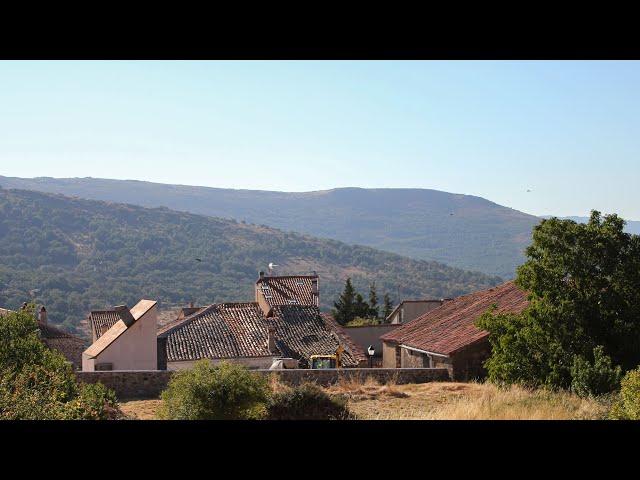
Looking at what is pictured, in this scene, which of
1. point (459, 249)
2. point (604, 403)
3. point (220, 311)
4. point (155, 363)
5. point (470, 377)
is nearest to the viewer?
point (604, 403)

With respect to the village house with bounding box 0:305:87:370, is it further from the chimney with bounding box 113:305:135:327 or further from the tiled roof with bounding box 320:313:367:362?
the tiled roof with bounding box 320:313:367:362

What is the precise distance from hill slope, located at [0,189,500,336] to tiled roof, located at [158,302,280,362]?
29506 millimetres

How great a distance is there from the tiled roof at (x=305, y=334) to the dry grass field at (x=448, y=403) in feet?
33.8

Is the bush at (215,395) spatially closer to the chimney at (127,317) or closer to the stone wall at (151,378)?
the stone wall at (151,378)

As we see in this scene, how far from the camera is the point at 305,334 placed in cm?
2869

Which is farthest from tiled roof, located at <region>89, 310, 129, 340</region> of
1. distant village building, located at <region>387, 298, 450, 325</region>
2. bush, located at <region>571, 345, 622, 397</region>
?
bush, located at <region>571, 345, 622, 397</region>

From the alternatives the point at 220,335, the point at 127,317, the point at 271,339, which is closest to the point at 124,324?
the point at 127,317

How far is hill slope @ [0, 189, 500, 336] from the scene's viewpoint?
245 ft

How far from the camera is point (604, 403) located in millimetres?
9734
